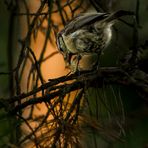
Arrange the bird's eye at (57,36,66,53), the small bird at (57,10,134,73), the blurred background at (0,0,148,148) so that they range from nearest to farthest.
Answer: the blurred background at (0,0,148,148) < the small bird at (57,10,134,73) < the bird's eye at (57,36,66,53)

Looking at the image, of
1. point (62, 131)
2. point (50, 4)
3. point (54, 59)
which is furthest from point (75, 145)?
point (54, 59)

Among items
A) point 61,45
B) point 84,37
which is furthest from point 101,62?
point 84,37

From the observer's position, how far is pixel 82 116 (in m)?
2.07

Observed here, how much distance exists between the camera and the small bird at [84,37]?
8.47ft

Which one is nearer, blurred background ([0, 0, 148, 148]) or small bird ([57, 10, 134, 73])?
blurred background ([0, 0, 148, 148])

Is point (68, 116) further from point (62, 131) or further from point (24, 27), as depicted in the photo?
point (24, 27)

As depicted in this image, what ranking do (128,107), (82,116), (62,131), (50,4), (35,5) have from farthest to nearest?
(35,5), (128,107), (50,4), (82,116), (62,131)

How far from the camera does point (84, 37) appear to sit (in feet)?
8.92

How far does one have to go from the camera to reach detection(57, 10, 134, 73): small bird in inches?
102

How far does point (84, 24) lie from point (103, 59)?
3.18 ft

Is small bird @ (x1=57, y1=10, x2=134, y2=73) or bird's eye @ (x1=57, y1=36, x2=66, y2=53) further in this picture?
bird's eye @ (x1=57, y1=36, x2=66, y2=53)

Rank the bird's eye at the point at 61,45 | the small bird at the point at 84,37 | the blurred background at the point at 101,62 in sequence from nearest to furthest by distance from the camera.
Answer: the blurred background at the point at 101,62 < the small bird at the point at 84,37 < the bird's eye at the point at 61,45

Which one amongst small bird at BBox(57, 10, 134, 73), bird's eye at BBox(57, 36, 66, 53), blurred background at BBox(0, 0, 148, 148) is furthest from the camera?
bird's eye at BBox(57, 36, 66, 53)

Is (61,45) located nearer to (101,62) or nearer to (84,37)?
(84,37)
